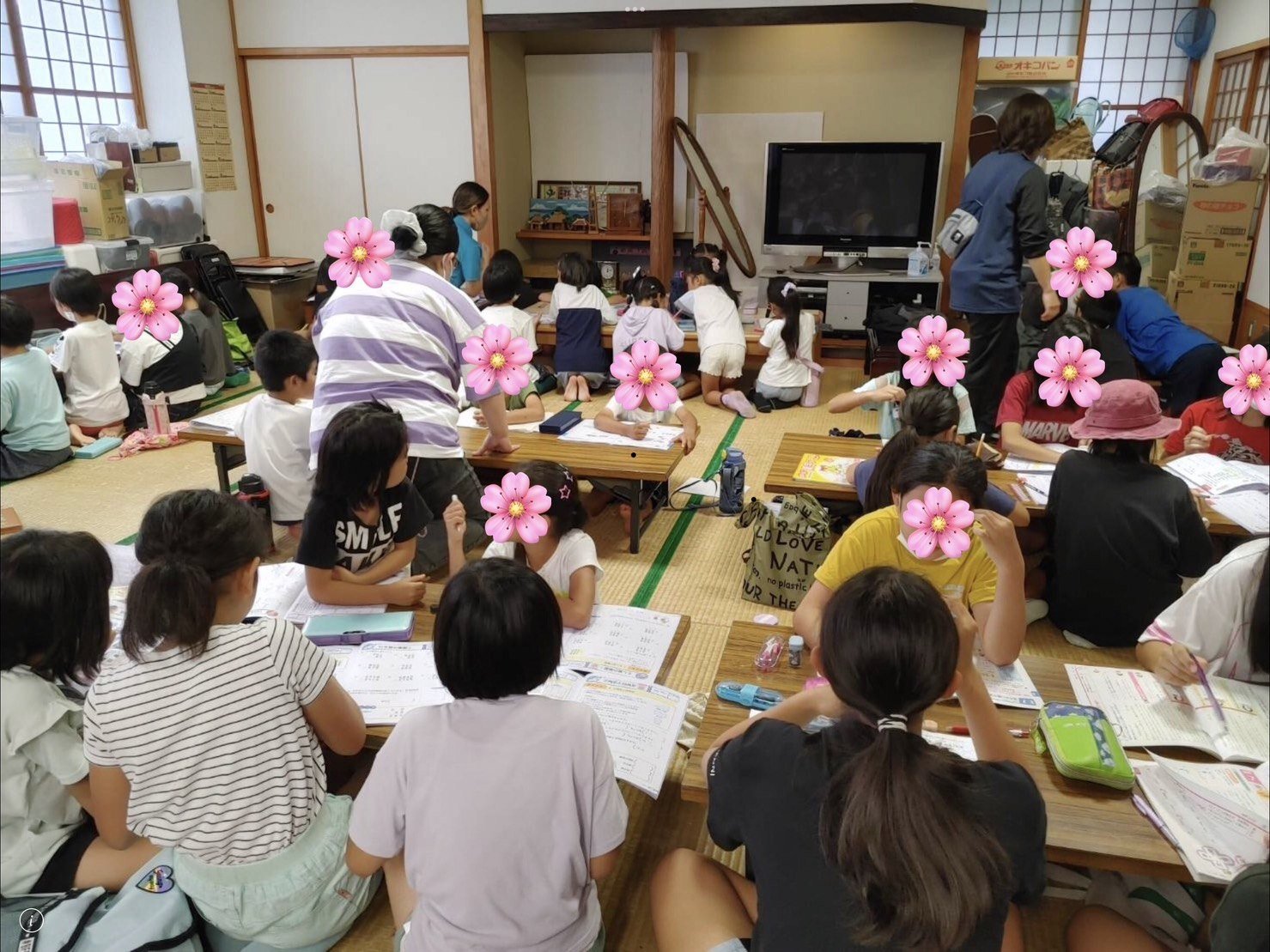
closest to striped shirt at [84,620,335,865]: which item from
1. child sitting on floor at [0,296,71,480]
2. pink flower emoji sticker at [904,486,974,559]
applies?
pink flower emoji sticker at [904,486,974,559]

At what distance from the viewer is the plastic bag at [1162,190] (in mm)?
1749

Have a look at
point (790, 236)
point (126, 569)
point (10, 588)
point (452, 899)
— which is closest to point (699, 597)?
point (126, 569)

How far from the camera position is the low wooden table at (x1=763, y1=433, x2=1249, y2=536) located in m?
2.32

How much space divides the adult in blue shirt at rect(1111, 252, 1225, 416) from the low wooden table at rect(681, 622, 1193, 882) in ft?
5.14

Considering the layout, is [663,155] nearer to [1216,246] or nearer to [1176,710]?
[1216,246]

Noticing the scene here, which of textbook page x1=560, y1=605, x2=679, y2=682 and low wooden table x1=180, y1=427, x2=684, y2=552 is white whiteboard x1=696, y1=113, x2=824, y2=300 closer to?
low wooden table x1=180, y1=427, x2=684, y2=552

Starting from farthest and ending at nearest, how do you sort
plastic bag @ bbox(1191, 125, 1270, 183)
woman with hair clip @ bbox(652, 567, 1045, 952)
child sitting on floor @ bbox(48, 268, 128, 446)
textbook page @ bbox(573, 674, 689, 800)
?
1. child sitting on floor @ bbox(48, 268, 128, 446)
2. textbook page @ bbox(573, 674, 689, 800)
3. plastic bag @ bbox(1191, 125, 1270, 183)
4. woman with hair clip @ bbox(652, 567, 1045, 952)

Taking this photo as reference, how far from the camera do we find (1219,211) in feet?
4.71

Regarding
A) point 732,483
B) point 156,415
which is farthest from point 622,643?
point 156,415

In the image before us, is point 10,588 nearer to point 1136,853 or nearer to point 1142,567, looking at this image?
point 1136,853

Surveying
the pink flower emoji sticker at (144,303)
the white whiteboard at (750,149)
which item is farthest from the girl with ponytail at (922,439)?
the white whiteboard at (750,149)

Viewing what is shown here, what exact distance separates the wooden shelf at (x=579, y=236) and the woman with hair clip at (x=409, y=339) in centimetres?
385

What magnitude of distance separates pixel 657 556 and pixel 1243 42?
246cm

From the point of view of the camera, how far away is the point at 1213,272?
1569mm
